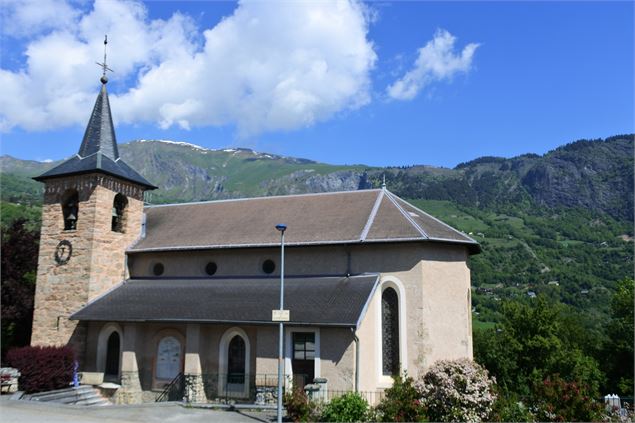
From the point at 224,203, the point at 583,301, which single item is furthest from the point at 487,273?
the point at 224,203

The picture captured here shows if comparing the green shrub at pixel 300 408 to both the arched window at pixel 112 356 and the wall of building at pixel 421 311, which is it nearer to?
the wall of building at pixel 421 311

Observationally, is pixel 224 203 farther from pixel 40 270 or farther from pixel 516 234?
pixel 516 234

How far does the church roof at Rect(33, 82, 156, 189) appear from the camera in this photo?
26.5m

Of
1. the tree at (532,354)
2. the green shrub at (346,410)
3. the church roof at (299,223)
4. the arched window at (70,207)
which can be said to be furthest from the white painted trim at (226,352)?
the tree at (532,354)

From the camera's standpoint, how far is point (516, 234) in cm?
16012

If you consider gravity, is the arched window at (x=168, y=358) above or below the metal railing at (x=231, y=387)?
above

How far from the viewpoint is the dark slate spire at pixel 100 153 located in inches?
1046

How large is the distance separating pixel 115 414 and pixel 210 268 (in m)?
9.25

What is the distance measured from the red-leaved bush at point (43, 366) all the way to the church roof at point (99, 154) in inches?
355

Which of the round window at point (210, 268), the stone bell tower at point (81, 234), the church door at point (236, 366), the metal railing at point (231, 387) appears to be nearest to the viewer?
the metal railing at point (231, 387)

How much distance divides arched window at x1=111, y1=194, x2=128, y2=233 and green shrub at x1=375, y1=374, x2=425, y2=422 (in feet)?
58.6

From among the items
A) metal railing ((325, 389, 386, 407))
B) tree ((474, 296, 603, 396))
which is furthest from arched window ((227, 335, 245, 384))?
tree ((474, 296, 603, 396))

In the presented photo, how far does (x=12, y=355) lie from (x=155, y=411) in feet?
28.8

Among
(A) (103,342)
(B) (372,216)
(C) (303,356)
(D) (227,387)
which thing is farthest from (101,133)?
(C) (303,356)
